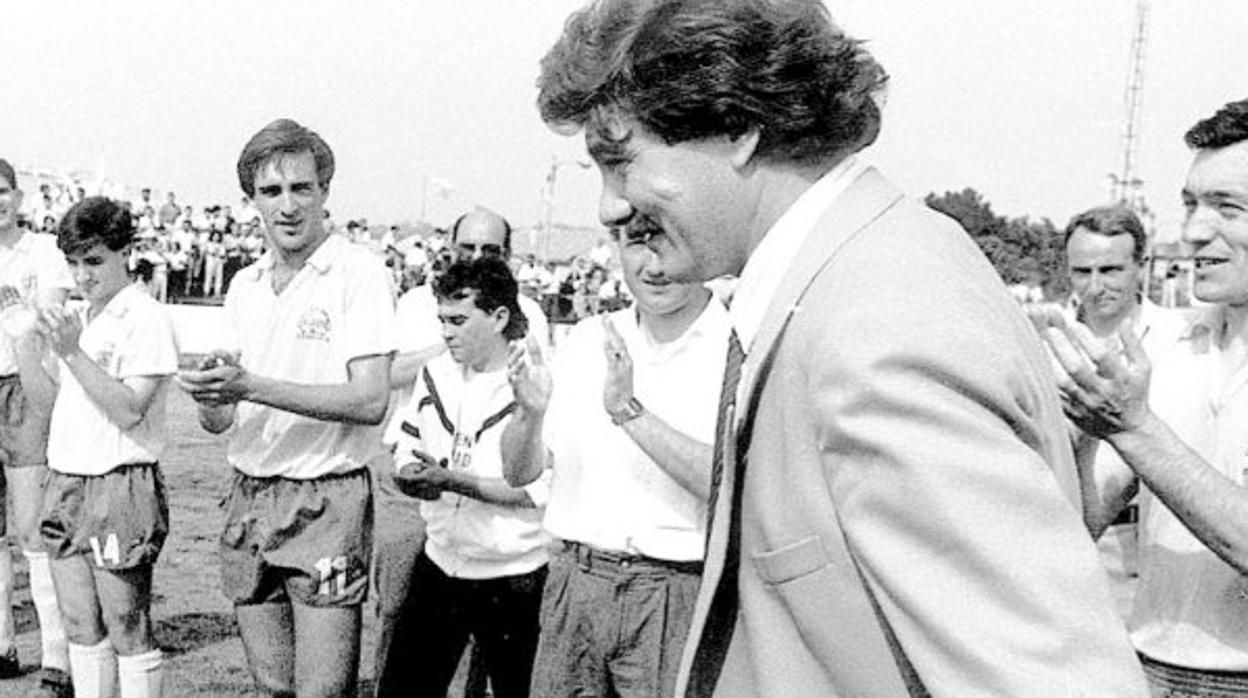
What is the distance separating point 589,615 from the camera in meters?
4.24

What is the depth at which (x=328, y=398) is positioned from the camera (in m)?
4.74

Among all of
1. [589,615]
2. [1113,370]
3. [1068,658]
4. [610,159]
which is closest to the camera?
[1068,658]

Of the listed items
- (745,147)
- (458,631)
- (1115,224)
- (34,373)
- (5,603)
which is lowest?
(5,603)

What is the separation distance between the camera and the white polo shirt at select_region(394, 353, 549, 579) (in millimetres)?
5102

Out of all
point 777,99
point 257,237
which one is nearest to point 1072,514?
point 777,99

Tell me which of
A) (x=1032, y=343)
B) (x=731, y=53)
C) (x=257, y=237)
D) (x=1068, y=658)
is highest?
(x=731, y=53)

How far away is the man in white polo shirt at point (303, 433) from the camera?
482 cm

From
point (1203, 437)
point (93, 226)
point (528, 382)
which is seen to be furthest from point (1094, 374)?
point (93, 226)

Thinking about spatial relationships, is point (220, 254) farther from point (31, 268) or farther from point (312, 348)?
point (312, 348)

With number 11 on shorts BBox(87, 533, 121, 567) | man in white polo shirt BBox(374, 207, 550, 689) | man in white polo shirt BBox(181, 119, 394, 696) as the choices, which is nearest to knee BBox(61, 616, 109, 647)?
number 11 on shorts BBox(87, 533, 121, 567)

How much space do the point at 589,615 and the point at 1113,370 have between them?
212 centimetres

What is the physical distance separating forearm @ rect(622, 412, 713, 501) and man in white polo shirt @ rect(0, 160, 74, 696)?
11.0 ft

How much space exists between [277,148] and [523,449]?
132 cm

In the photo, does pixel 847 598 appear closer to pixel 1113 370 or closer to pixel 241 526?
pixel 1113 370
